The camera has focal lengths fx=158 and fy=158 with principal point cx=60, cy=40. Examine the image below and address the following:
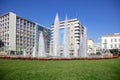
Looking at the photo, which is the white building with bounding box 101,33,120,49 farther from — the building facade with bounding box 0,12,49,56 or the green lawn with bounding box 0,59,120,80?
the green lawn with bounding box 0,59,120,80

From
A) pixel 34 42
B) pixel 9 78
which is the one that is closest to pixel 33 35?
pixel 34 42

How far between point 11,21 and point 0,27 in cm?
735

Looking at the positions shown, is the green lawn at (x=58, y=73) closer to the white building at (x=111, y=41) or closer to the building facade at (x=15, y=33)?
the building facade at (x=15, y=33)

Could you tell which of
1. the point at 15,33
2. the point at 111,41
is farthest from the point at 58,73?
the point at 15,33

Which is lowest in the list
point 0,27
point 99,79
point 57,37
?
point 99,79

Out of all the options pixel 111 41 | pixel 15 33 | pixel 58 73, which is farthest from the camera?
pixel 15 33

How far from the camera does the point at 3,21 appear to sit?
60594 mm

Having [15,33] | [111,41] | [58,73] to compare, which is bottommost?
[58,73]

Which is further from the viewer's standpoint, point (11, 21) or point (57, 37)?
point (11, 21)

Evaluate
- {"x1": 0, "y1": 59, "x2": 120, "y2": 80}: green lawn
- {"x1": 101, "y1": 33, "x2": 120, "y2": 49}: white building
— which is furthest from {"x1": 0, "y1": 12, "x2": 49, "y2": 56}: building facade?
{"x1": 0, "y1": 59, "x2": 120, "y2": 80}: green lawn

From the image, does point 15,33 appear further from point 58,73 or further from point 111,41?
point 58,73

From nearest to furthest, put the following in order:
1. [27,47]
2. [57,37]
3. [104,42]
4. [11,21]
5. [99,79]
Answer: [99,79] < [57,37] < [11,21] < [104,42] < [27,47]

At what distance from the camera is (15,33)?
198ft

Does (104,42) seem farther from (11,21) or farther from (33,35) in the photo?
(11,21)
